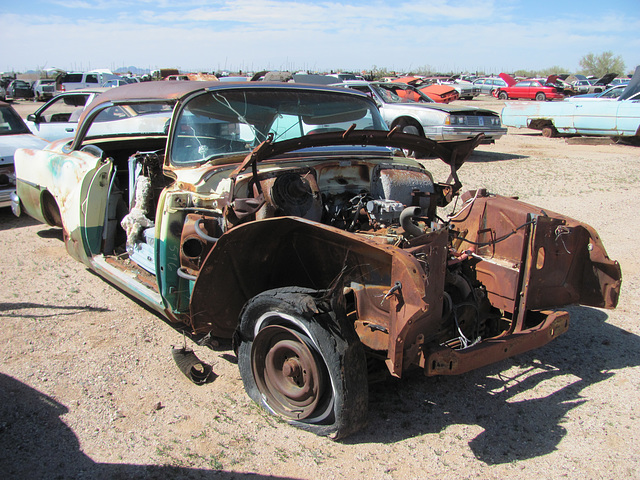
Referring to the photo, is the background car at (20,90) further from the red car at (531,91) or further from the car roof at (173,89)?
the car roof at (173,89)

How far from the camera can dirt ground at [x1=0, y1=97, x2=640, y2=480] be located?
274 centimetres

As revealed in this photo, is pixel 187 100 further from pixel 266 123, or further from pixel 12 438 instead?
pixel 12 438

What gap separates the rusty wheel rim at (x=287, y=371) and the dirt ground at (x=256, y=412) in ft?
0.46

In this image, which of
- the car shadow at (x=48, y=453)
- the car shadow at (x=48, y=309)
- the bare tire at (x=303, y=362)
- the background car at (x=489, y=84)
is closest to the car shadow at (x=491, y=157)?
the car shadow at (x=48, y=309)

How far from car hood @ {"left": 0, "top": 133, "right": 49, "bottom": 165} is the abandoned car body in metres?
3.71

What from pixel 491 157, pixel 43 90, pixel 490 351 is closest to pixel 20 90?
pixel 43 90

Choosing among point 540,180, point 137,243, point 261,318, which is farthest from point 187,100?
point 540,180

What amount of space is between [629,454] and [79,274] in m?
5.26

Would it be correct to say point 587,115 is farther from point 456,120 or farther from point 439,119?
point 439,119

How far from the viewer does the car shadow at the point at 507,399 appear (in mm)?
2963

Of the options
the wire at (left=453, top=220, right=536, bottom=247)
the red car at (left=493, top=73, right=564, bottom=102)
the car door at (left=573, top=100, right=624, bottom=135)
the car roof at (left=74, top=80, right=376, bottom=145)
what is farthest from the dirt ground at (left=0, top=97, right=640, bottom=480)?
the red car at (left=493, top=73, right=564, bottom=102)

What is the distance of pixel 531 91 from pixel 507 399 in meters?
31.0

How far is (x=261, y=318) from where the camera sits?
3.10m

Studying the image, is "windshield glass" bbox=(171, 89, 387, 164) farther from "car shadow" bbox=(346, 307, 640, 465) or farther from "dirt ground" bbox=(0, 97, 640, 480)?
"car shadow" bbox=(346, 307, 640, 465)
